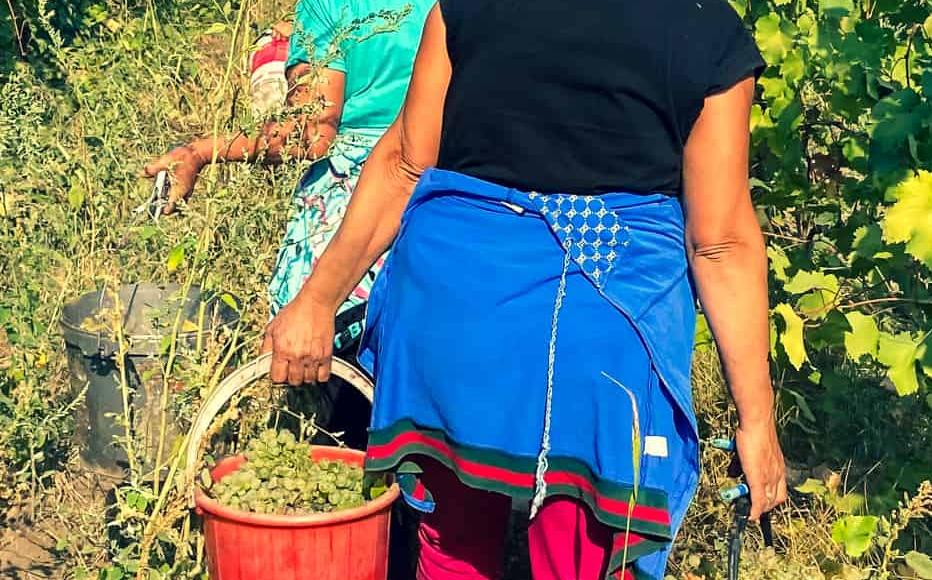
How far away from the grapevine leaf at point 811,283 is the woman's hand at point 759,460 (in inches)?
35.7

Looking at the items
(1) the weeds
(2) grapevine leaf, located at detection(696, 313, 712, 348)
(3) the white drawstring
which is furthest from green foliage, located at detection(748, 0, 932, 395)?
(3) the white drawstring

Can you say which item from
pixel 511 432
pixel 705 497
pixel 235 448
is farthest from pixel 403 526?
pixel 511 432

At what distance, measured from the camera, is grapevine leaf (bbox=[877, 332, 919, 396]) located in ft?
8.27

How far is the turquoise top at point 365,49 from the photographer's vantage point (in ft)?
9.23

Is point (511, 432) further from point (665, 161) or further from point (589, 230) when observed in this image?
point (665, 161)

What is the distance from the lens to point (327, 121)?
2885mm

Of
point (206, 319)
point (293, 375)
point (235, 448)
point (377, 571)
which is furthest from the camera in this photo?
point (206, 319)

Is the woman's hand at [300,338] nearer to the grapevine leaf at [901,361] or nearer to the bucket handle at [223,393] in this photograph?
the bucket handle at [223,393]

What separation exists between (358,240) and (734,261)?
0.65 m

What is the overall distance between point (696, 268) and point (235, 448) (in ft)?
5.22

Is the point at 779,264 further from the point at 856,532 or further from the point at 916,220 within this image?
the point at 916,220

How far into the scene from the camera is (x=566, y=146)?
1913 millimetres

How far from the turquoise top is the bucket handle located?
719mm

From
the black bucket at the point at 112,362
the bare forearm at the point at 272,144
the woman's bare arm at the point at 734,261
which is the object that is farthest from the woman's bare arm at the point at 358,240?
the black bucket at the point at 112,362
